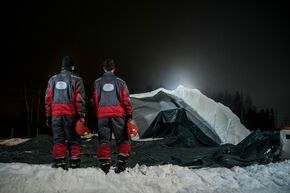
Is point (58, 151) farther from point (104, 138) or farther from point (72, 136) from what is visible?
point (104, 138)

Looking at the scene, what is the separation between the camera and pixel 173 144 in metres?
11.9

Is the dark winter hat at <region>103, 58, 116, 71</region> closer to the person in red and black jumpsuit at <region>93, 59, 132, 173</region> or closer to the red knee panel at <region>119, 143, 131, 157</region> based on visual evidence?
the person in red and black jumpsuit at <region>93, 59, 132, 173</region>

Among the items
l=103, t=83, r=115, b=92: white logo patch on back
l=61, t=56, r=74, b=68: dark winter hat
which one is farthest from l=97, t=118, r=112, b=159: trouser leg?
l=61, t=56, r=74, b=68: dark winter hat

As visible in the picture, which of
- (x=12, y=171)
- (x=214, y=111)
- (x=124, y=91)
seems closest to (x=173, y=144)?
(x=214, y=111)

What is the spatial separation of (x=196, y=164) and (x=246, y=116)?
2516 inches

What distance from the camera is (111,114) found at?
6.16m

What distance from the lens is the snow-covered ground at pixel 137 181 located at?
5.08 meters

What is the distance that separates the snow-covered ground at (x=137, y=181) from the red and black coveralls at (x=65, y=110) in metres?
0.50

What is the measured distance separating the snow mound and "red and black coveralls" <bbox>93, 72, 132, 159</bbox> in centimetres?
754

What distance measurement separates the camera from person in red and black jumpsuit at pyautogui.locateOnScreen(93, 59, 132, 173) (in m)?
6.14

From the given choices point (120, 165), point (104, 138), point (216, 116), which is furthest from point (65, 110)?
point (216, 116)

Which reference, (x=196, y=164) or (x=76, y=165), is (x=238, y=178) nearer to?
(x=196, y=164)

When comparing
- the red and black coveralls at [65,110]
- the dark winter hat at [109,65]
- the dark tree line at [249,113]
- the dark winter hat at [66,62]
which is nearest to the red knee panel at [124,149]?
the red and black coveralls at [65,110]

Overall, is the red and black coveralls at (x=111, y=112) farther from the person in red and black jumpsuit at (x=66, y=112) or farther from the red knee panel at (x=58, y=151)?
the red knee panel at (x=58, y=151)
